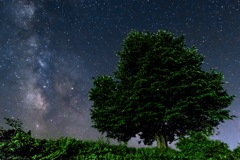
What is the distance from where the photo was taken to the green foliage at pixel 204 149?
14.3 meters

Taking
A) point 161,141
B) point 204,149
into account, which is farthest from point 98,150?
point 161,141

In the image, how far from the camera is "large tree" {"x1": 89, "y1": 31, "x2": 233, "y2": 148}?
86.1 ft

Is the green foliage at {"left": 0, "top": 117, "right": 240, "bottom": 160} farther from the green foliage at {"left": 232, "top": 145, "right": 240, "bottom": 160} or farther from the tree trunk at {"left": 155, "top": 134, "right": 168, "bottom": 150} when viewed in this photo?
the tree trunk at {"left": 155, "top": 134, "right": 168, "bottom": 150}

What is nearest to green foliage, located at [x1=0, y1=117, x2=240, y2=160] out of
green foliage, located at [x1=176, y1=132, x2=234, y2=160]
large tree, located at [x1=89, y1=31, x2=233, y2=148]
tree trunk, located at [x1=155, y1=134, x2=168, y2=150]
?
green foliage, located at [x1=176, y1=132, x2=234, y2=160]

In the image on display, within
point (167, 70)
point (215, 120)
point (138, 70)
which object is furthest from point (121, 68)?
point (215, 120)

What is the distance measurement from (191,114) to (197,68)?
4.75m

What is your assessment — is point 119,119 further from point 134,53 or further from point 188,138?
point 188,138

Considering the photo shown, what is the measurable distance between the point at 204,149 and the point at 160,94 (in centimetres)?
1225

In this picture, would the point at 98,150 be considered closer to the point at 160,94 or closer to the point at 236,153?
the point at 236,153

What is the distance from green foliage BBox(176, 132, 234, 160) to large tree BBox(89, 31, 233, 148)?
1004 centimetres

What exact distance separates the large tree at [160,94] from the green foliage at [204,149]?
10.0m

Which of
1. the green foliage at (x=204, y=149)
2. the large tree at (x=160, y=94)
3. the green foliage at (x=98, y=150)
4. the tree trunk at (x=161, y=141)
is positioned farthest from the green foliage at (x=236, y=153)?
the tree trunk at (x=161, y=141)

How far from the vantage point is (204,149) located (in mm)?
14469

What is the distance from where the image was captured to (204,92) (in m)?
Result: 26.5
